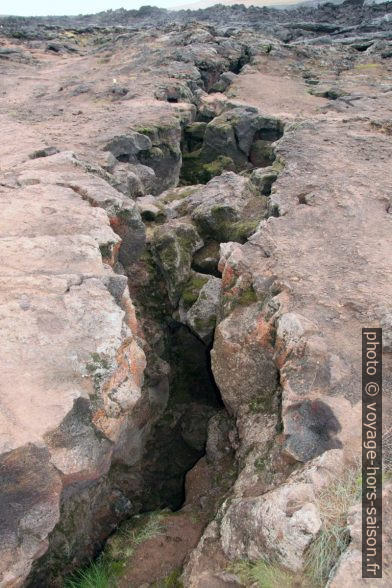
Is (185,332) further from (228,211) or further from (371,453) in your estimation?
(371,453)

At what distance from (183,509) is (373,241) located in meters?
→ 4.01

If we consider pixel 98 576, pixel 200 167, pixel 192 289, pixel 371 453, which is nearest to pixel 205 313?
pixel 192 289

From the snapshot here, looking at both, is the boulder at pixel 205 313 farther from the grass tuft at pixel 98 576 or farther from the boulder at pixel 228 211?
the grass tuft at pixel 98 576

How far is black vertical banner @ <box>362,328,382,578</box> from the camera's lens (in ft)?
10.5

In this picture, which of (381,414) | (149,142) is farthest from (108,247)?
(149,142)

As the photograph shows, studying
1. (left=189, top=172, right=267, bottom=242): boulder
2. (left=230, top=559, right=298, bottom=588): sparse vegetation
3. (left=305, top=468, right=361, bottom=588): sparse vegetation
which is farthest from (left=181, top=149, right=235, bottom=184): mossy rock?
(left=230, top=559, right=298, bottom=588): sparse vegetation

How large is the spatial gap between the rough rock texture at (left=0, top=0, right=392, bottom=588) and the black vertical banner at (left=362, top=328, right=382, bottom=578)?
0.06 metres

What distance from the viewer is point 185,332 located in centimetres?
731

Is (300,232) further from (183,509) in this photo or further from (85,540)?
(85,540)

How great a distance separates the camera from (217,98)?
16.2 meters

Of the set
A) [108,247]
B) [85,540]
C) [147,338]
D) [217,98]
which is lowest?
[85,540]

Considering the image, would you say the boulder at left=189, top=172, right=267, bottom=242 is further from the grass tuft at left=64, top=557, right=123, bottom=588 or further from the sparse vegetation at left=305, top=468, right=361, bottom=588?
the grass tuft at left=64, top=557, right=123, bottom=588

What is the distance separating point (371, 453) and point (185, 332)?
150 inches

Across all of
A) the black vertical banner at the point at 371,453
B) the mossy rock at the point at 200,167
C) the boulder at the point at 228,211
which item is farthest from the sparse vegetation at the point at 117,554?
the mossy rock at the point at 200,167
